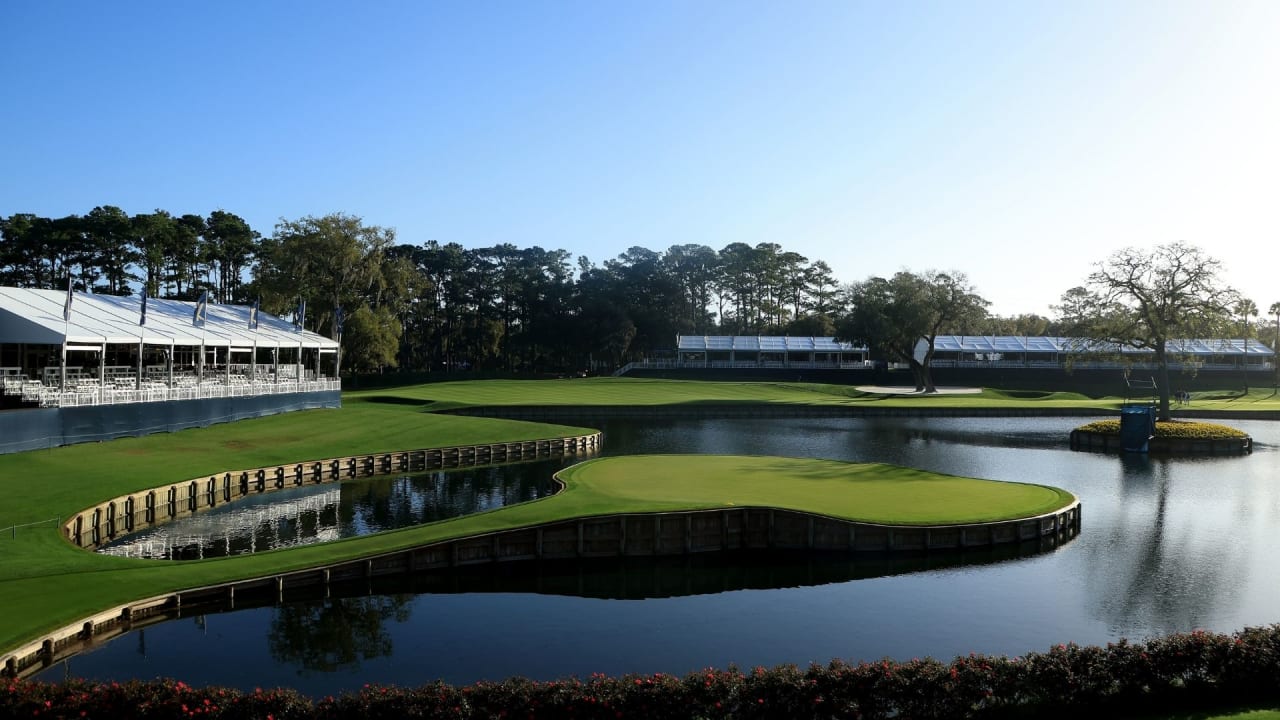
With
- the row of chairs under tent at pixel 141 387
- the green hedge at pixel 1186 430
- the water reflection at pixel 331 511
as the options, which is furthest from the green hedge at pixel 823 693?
the green hedge at pixel 1186 430

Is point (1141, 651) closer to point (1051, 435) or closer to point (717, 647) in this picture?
point (717, 647)

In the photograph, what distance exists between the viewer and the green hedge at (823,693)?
498 inches

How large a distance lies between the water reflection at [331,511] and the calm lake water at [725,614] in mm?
8192

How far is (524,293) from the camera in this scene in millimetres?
121625

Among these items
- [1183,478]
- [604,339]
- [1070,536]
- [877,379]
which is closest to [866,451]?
[1183,478]

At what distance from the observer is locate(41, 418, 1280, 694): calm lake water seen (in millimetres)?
17766

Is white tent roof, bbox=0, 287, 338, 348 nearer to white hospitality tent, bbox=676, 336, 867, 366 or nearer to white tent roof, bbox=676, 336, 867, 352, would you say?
white tent roof, bbox=676, 336, 867, 352

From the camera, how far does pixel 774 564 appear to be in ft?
85.3

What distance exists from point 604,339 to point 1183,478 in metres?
77.4

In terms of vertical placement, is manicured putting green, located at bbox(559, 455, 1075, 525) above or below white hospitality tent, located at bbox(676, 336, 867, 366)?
below

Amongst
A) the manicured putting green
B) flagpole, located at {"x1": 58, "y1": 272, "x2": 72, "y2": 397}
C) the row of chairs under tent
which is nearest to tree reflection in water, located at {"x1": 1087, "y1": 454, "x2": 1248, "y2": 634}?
the manicured putting green

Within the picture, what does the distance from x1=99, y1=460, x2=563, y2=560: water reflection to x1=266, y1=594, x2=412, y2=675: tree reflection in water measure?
705 centimetres

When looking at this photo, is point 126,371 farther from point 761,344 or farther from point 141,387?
point 761,344

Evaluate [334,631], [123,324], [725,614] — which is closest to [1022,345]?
[123,324]
